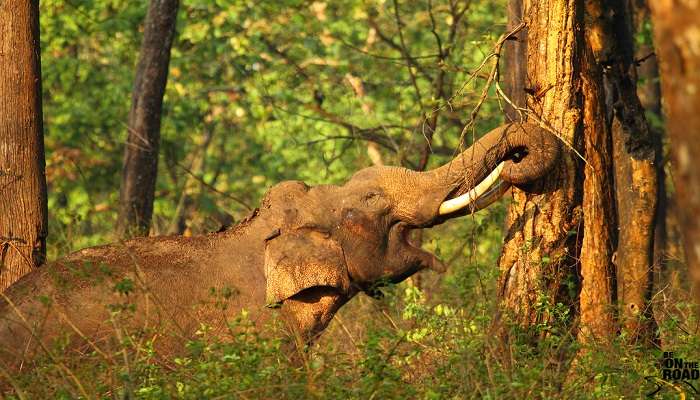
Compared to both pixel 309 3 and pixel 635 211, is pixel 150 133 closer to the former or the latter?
pixel 309 3

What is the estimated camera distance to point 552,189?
7.27m

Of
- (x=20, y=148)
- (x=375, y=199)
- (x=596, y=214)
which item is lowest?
(x=596, y=214)

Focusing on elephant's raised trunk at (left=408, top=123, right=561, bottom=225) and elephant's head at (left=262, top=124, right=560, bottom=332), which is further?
elephant's head at (left=262, top=124, right=560, bottom=332)

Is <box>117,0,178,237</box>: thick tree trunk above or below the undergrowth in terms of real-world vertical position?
above

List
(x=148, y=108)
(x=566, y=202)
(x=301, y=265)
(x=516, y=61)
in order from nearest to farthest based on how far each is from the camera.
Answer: (x=566, y=202), (x=301, y=265), (x=516, y=61), (x=148, y=108)

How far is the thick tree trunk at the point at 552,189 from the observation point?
23.6 ft

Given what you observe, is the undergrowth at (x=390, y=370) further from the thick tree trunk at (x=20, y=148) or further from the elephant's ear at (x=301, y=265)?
the thick tree trunk at (x=20, y=148)

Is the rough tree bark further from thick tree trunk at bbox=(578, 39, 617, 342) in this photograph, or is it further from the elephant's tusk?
the elephant's tusk

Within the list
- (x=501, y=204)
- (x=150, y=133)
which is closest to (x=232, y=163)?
(x=150, y=133)

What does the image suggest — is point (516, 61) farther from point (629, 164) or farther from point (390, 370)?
point (390, 370)

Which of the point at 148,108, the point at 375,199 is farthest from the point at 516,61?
the point at 148,108

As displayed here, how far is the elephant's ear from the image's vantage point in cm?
734

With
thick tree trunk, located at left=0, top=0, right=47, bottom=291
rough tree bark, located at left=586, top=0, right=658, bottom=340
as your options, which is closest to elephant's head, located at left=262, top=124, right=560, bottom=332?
rough tree bark, located at left=586, top=0, right=658, bottom=340

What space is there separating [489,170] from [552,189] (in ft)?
1.43
